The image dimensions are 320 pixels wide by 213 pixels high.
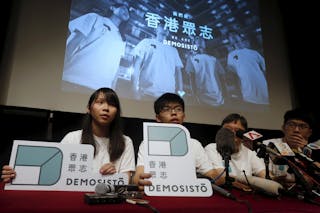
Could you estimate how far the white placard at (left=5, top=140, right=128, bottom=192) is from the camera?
84cm

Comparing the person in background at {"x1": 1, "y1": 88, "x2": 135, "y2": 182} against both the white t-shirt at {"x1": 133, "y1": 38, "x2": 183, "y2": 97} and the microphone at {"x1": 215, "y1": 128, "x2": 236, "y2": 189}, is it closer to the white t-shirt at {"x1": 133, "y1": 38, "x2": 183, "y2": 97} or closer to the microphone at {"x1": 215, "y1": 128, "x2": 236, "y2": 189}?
the microphone at {"x1": 215, "y1": 128, "x2": 236, "y2": 189}

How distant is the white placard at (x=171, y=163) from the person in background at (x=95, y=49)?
1436mm

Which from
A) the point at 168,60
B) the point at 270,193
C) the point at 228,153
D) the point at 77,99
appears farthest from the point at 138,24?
the point at 270,193

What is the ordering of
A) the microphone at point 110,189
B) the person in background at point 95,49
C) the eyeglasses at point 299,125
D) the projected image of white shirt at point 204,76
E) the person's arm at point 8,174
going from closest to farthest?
the microphone at point 110,189 < the person's arm at point 8,174 < the eyeglasses at point 299,125 < the person in background at point 95,49 < the projected image of white shirt at point 204,76

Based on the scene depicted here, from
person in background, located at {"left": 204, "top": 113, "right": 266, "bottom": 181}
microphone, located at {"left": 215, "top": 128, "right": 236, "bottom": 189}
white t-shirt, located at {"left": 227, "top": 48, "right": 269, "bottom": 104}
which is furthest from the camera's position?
white t-shirt, located at {"left": 227, "top": 48, "right": 269, "bottom": 104}

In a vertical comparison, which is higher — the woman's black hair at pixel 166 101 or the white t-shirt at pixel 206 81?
the white t-shirt at pixel 206 81

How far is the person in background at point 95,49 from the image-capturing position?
2201 mm

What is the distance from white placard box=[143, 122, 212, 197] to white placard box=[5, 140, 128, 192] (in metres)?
0.17

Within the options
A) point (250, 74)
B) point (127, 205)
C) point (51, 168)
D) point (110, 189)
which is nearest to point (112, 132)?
point (51, 168)

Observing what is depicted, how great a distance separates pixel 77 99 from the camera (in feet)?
7.25

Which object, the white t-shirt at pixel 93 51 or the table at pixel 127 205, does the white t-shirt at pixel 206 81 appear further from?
the table at pixel 127 205

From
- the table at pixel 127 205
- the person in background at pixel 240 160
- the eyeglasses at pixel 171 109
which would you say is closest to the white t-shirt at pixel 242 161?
the person in background at pixel 240 160

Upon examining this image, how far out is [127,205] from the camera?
2.12 ft

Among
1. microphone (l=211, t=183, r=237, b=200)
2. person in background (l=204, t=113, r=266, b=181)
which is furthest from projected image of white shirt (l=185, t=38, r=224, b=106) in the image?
microphone (l=211, t=183, r=237, b=200)
